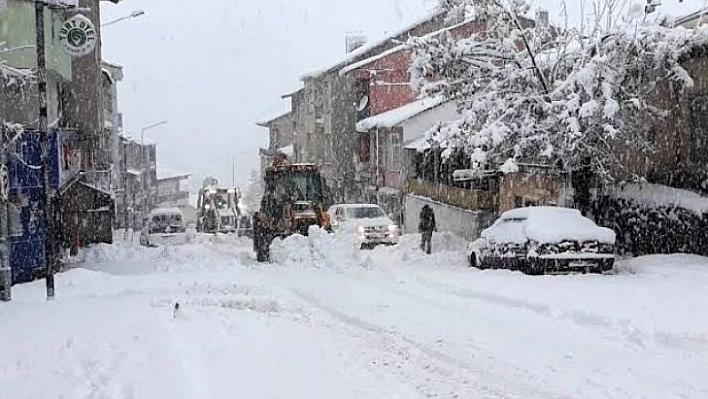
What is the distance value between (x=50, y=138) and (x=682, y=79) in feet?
48.4

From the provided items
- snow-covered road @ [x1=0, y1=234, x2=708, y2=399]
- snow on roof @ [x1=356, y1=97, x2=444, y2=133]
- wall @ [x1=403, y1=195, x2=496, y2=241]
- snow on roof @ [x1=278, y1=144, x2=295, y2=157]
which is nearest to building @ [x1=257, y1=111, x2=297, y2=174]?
snow on roof @ [x1=278, y1=144, x2=295, y2=157]

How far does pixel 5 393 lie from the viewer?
7.68m

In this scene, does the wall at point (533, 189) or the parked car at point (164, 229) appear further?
the parked car at point (164, 229)

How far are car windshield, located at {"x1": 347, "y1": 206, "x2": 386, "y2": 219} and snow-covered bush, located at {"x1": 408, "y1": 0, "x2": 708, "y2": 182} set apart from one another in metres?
7.83

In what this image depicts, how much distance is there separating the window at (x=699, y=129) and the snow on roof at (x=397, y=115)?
1586cm

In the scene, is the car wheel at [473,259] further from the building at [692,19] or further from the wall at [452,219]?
the wall at [452,219]

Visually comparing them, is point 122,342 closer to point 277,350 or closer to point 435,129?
point 277,350

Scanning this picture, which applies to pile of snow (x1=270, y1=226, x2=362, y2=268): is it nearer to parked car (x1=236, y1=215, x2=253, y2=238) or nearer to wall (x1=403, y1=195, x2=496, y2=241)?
wall (x1=403, y1=195, x2=496, y2=241)

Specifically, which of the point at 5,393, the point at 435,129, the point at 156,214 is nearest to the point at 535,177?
the point at 435,129

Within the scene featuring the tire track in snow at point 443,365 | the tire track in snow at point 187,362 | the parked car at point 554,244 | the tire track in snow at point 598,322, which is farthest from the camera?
the parked car at point 554,244

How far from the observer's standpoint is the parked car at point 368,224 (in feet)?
99.1

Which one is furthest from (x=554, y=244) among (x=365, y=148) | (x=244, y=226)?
(x=365, y=148)

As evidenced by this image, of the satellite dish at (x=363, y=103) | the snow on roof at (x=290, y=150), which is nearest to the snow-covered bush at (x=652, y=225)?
the satellite dish at (x=363, y=103)

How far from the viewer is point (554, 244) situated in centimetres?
1747
